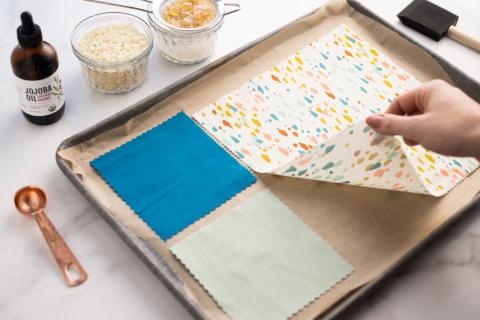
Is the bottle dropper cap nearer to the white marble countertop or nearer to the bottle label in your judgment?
the bottle label

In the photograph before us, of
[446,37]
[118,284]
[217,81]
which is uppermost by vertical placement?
[446,37]

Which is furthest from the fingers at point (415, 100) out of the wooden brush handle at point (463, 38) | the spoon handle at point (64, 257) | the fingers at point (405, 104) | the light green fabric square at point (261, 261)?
the spoon handle at point (64, 257)

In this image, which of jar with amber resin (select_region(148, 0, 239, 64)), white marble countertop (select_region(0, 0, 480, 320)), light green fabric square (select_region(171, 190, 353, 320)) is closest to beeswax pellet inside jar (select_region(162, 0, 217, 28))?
jar with amber resin (select_region(148, 0, 239, 64))

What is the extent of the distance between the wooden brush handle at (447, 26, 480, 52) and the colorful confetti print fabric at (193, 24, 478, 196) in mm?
163

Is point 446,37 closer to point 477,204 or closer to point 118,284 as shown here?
point 477,204

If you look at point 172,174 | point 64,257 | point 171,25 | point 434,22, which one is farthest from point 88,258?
point 434,22

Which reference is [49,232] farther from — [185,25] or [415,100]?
[415,100]

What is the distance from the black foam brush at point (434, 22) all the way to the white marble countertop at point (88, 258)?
1.45 feet

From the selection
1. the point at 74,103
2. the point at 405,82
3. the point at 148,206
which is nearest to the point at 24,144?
the point at 74,103

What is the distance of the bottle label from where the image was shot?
37.7 inches

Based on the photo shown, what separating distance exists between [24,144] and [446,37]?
860 millimetres

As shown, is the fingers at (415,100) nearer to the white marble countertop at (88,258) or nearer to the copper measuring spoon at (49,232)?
the white marble countertop at (88,258)

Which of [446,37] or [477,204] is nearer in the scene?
[477,204]

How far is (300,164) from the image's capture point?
3.24 feet
